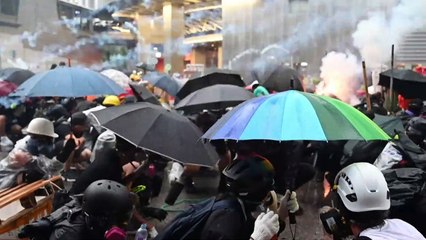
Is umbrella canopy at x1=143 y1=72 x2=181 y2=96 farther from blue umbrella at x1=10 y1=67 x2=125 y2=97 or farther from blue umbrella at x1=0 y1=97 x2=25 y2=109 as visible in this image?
blue umbrella at x1=10 y1=67 x2=125 y2=97

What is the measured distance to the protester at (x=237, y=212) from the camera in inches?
100

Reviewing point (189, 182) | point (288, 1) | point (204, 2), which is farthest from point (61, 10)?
point (189, 182)

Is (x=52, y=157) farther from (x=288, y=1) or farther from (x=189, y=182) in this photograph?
(x=288, y=1)

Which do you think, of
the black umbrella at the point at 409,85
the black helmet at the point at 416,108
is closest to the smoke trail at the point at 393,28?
the black umbrella at the point at 409,85

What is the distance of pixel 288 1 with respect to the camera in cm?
1970

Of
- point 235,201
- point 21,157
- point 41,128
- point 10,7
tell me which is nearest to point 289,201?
point 235,201

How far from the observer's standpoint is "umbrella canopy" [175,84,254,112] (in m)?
7.38

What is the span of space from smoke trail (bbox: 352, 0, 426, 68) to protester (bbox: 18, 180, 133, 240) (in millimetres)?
11362

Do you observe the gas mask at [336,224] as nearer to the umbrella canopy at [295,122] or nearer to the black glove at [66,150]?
the umbrella canopy at [295,122]

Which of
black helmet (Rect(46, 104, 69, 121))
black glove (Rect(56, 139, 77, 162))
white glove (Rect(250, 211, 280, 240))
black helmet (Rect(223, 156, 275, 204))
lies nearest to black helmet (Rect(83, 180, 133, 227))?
black helmet (Rect(223, 156, 275, 204))

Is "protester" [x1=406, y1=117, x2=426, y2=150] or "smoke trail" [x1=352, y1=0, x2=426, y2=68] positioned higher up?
"smoke trail" [x1=352, y1=0, x2=426, y2=68]

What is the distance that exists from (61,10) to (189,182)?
13408 mm

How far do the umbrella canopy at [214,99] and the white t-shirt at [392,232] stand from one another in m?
4.72

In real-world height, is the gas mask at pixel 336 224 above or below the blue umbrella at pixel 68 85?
below
